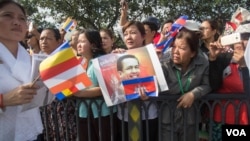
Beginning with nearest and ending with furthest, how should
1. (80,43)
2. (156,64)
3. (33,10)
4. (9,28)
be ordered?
1. (9,28)
2. (156,64)
3. (80,43)
4. (33,10)

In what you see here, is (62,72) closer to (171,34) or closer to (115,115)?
(115,115)

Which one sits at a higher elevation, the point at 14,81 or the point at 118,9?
the point at 118,9

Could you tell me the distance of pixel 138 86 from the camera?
2965 millimetres

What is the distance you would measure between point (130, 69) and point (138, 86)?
151 mm

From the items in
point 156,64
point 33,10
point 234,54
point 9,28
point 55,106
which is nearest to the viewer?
point 9,28

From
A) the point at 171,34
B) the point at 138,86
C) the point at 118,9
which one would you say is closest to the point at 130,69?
the point at 138,86

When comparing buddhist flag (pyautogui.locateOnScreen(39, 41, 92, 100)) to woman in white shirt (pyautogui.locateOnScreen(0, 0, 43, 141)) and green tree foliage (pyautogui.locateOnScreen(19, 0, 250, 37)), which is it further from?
green tree foliage (pyautogui.locateOnScreen(19, 0, 250, 37))

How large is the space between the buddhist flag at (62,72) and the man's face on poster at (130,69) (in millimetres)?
515

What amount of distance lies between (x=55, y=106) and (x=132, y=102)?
0.76 m

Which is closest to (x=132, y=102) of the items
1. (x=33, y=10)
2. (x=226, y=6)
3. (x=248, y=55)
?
(x=248, y=55)

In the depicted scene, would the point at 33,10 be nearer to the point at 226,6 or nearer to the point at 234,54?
the point at 226,6

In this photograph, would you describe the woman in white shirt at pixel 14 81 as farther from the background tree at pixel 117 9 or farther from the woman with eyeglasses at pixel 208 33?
the background tree at pixel 117 9

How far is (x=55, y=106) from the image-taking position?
3.45 meters

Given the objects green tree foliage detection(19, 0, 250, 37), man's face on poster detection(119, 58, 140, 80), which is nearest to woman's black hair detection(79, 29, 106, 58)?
man's face on poster detection(119, 58, 140, 80)
